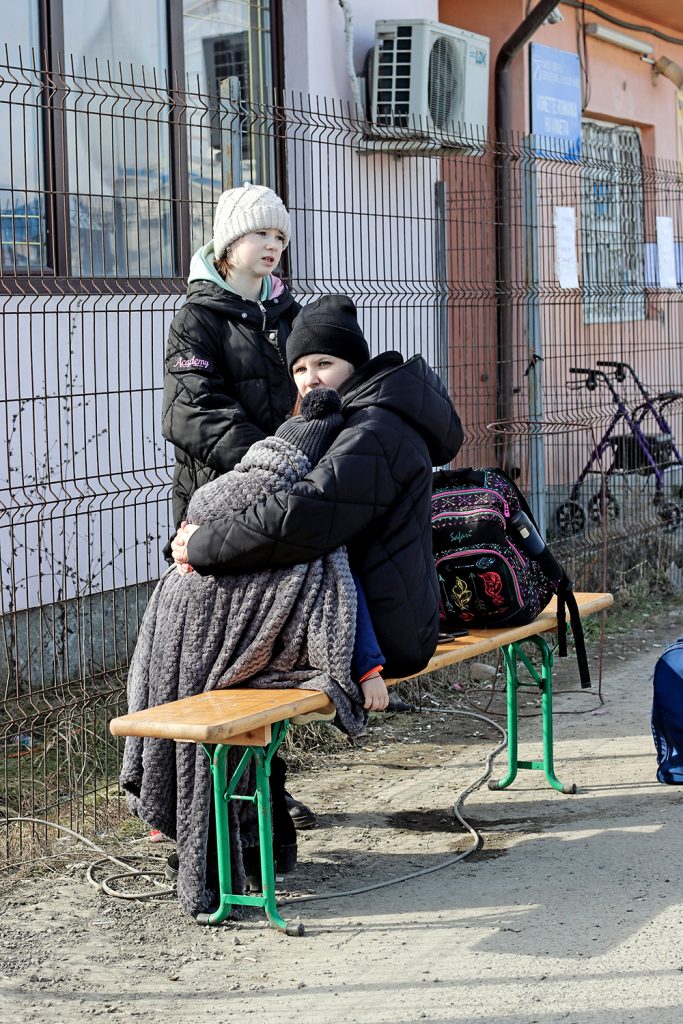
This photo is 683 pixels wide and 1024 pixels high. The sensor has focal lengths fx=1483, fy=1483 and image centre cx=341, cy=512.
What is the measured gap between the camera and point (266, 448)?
4355 millimetres

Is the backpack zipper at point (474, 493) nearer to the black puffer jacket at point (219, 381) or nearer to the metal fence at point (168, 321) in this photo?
the black puffer jacket at point (219, 381)

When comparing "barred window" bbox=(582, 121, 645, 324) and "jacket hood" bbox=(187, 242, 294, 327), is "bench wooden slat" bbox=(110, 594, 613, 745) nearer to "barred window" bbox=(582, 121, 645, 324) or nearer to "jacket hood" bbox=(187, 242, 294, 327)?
"jacket hood" bbox=(187, 242, 294, 327)

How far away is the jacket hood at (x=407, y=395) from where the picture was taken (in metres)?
4.42

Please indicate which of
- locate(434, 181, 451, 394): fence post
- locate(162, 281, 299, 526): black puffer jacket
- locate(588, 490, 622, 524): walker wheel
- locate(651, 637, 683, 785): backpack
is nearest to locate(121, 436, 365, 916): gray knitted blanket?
locate(162, 281, 299, 526): black puffer jacket

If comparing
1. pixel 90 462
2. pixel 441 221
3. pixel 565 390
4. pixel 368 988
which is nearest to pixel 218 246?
pixel 90 462

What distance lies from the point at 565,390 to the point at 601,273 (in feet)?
3.42

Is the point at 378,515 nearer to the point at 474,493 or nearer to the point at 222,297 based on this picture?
the point at 474,493

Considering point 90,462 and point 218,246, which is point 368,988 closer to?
point 218,246

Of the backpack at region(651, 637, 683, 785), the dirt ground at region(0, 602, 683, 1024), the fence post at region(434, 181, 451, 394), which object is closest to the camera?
the dirt ground at region(0, 602, 683, 1024)

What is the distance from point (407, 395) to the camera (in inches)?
174

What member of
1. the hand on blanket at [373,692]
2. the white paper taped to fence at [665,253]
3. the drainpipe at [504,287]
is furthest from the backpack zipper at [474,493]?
the white paper taped to fence at [665,253]

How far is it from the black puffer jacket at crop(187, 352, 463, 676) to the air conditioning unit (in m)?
4.02

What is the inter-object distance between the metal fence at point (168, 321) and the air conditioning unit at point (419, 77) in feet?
0.69

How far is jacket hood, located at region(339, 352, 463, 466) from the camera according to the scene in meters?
4.42
